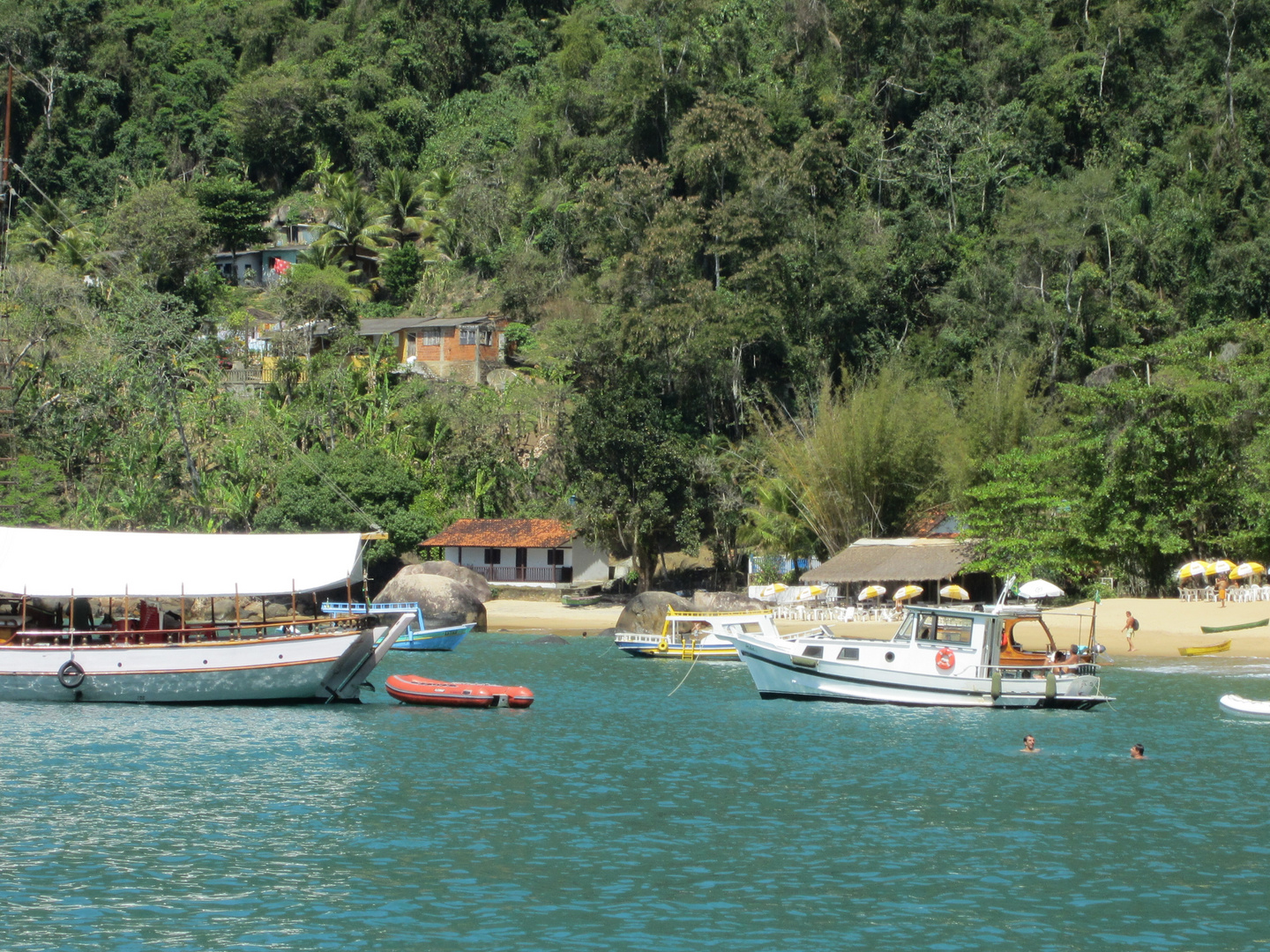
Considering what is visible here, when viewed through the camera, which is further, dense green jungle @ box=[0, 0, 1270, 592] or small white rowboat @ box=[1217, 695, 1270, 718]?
dense green jungle @ box=[0, 0, 1270, 592]

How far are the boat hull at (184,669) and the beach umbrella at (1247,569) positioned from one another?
25.8 meters

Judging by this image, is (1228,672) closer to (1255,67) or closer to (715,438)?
(715,438)

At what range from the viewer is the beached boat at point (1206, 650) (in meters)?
36.9

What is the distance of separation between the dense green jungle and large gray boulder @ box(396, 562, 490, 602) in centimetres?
374

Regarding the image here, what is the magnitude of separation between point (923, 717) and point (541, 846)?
44.9ft

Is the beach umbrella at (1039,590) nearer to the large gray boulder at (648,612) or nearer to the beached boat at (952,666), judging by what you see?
the beached boat at (952,666)

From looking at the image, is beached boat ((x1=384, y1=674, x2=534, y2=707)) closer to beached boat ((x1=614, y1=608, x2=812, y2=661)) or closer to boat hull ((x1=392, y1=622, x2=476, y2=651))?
beached boat ((x1=614, y1=608, x2=812, y2=661))

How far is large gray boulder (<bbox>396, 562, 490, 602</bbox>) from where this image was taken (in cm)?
5216

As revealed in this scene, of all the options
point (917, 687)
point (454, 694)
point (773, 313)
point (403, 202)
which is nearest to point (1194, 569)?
point (917, 687)

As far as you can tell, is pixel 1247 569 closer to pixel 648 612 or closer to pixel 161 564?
pixel 648 612

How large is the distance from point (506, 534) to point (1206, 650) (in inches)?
1214

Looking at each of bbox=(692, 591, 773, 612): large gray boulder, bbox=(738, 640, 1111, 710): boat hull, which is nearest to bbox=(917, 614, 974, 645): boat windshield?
bbox=(738, 640, 1111, 710): boat hull

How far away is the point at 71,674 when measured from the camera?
1132 inches

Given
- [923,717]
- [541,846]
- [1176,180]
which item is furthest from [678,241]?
[541,846]
